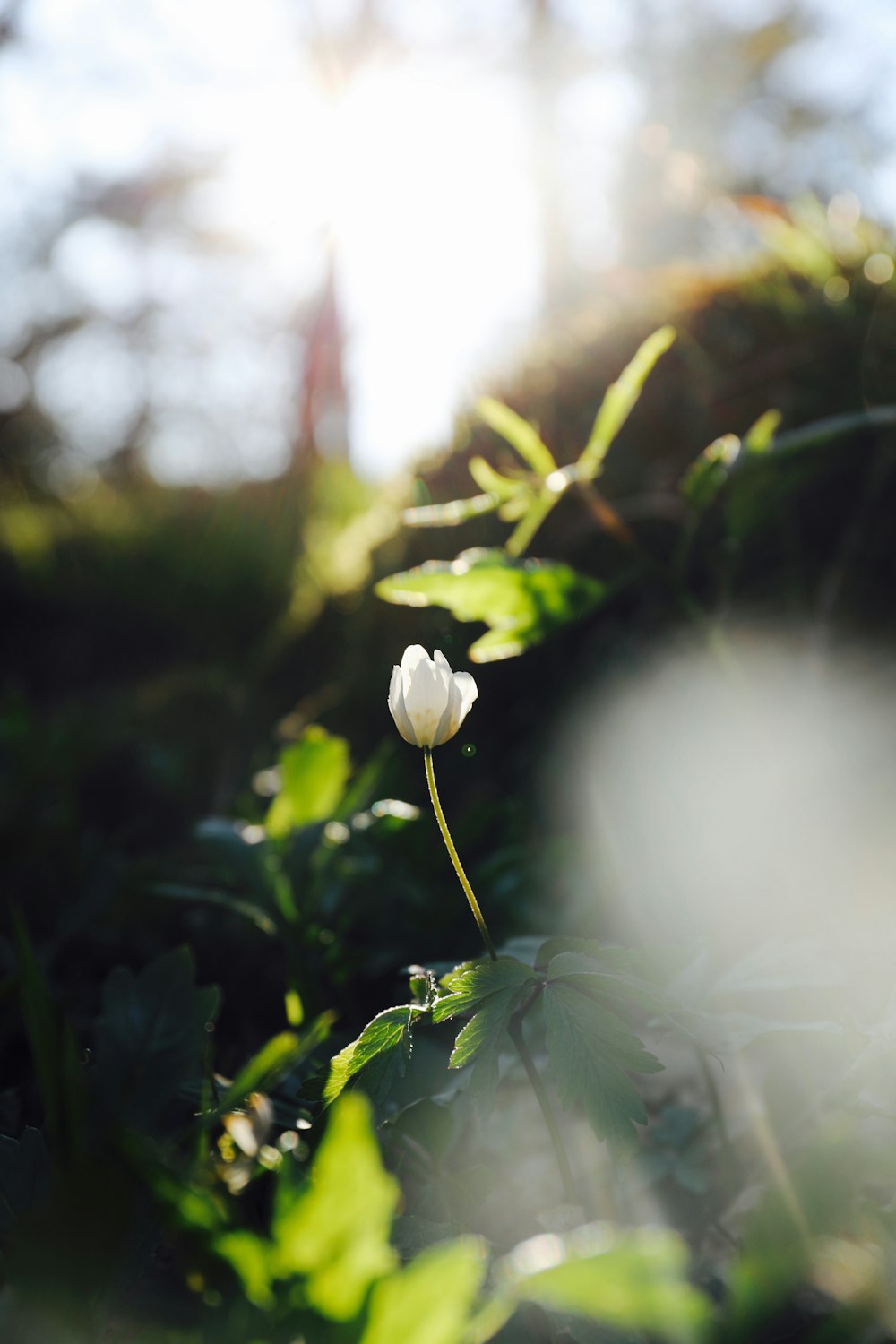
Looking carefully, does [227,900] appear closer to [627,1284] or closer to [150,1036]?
[150,1036]

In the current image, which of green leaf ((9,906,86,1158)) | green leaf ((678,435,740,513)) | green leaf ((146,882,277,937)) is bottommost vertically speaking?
green leaf ((146,882,277,937))

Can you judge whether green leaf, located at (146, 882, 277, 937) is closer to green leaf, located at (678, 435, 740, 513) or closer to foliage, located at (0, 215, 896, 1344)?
A: foliage, located at (0, 215, 896, 1344)

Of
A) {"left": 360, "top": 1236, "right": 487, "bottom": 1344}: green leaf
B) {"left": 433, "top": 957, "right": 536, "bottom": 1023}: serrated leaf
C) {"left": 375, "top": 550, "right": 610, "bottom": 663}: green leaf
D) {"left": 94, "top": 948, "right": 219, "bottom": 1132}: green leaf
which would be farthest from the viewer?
{"left": 375, "top": 550, "right": 610, "bottom": 663}: green leaf

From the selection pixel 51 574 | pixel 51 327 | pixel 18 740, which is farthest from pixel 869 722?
pixel 51 327

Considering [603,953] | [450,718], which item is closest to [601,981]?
[603,953]

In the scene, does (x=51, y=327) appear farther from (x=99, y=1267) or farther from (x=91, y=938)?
(x=99, y=1267)

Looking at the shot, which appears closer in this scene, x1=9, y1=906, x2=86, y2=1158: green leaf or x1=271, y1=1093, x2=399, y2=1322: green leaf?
x1=271, y1=1093, x2=399, y2=1322: green leaf

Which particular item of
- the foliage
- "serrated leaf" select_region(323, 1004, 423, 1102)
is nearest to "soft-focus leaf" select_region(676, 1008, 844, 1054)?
the foliage

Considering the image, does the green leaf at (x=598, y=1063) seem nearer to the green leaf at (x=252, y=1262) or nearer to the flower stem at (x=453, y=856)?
the flower stem at (x=453, y=856)
